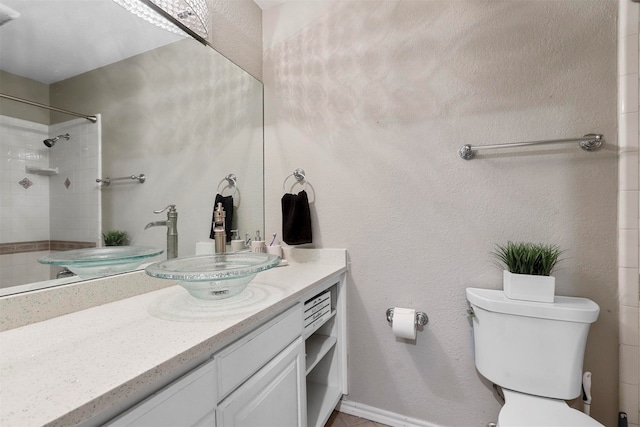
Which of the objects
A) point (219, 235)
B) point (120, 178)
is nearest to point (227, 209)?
point (219, 235)

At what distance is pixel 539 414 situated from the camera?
955 millimetres

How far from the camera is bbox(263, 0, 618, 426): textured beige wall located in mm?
1132

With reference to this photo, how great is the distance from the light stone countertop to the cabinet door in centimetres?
16

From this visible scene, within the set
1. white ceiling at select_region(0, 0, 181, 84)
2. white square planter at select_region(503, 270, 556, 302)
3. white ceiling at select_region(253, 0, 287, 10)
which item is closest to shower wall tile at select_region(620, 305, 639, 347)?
A: white square planter at select_region(503, 270, 556, 302)

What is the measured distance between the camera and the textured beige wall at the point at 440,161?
1.13 m

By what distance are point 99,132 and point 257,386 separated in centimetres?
96

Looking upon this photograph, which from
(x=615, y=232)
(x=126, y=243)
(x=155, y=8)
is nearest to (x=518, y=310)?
(x=615, y=232)

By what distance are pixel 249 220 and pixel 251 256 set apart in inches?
19.7

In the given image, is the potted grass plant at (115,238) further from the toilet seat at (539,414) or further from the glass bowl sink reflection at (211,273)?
the toilet seat at (539,414)

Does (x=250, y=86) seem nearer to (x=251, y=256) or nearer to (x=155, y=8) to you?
(x=155, y=8)

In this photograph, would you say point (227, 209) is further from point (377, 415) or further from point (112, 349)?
point (377, 415)

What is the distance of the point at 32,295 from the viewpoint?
76 centimetres

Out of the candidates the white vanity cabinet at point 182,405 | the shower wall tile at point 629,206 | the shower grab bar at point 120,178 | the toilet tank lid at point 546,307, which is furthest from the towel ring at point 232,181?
the shower wall tile at point 629,206

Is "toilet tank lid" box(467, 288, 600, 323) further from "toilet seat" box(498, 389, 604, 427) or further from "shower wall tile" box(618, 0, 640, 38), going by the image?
"shower wall tile" box(618, 0, 640, 38)
